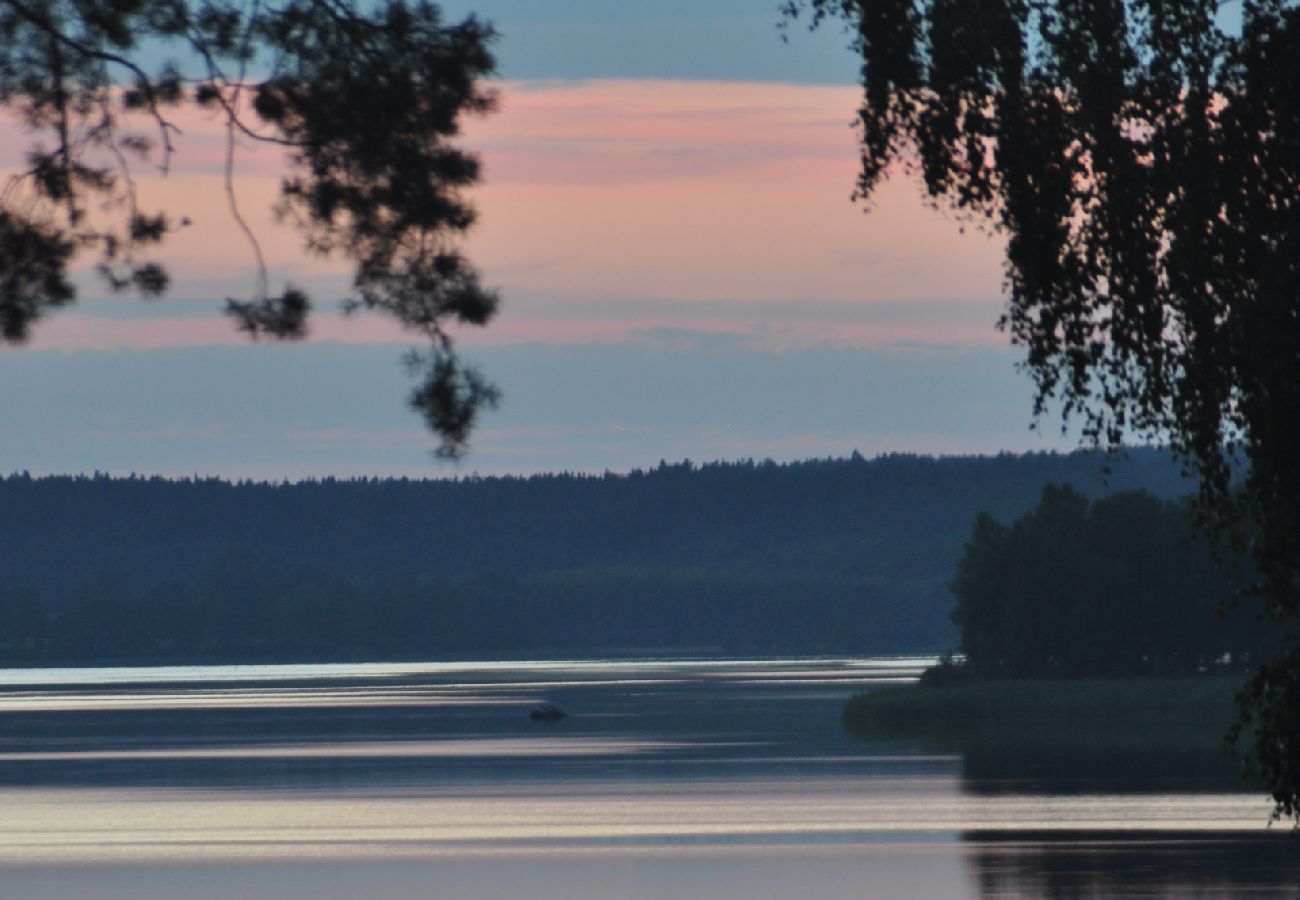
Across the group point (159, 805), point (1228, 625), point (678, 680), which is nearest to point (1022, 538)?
point (1228, 625)

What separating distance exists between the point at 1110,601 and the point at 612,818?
51.8 meters

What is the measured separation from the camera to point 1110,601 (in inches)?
4267

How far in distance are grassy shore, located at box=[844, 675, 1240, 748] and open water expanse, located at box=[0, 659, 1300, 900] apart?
2.91 m

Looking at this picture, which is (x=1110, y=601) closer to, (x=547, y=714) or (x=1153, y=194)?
(x=547, y=714)

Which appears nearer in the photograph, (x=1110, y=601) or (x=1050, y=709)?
(x=1050, y=709)

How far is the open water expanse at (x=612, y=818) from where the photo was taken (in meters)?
47.7

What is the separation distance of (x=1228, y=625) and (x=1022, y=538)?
10.8 m

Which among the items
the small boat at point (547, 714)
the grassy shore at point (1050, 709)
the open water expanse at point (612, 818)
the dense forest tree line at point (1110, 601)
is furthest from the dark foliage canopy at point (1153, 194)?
Answer: the small boat at point (547, 714)

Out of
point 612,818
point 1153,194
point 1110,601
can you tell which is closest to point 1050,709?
point 1110,601

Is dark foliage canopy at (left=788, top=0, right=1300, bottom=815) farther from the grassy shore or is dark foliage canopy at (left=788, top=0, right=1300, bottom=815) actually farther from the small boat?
the small boat

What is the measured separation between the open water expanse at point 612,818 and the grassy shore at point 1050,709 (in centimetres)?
291

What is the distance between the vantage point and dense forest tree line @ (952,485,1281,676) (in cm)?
10744

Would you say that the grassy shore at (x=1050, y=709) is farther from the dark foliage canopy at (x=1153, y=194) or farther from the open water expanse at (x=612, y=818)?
the dark foliage canopy at (x=1153, y=194)

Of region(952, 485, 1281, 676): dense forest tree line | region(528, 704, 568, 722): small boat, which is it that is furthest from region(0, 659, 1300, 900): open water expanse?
region(952, 485, 1281, 676): dense forest tree line
